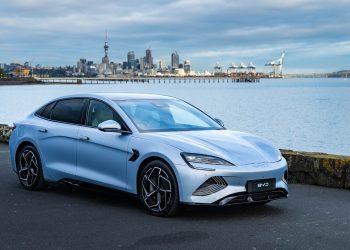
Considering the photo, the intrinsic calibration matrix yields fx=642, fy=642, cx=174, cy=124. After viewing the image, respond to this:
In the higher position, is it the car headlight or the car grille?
the car headlight

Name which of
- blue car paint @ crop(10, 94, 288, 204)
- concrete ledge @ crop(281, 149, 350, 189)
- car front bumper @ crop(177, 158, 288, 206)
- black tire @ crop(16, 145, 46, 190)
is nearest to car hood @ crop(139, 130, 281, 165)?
blue car paint @ crop(10, 94, 288, 204)

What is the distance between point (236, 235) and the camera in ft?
20.8

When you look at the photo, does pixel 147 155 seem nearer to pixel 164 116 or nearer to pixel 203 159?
pixel 203 159

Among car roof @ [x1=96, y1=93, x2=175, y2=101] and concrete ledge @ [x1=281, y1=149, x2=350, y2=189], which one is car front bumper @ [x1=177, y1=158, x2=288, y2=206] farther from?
concrete ledge @ [x1=281, y1=149, x2=350, y2=189]

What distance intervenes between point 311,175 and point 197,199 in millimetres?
3355

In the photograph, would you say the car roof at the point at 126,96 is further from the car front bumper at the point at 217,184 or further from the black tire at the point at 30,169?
the car front bumper at the point at 217,184

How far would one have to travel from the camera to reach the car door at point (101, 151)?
25.1 feet

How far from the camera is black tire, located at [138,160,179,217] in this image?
706 centimetres

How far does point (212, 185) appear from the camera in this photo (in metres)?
6.88

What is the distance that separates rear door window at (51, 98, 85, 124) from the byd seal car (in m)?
0.02

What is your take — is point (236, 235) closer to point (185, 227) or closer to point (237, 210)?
point (185, 227)

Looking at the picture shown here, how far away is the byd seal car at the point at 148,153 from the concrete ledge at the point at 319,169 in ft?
6.47

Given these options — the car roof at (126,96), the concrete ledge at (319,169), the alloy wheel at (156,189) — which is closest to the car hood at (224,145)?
the alloy wheel at (156,189)

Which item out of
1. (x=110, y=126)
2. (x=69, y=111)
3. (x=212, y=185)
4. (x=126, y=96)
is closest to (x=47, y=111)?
(x=69, y=111)
